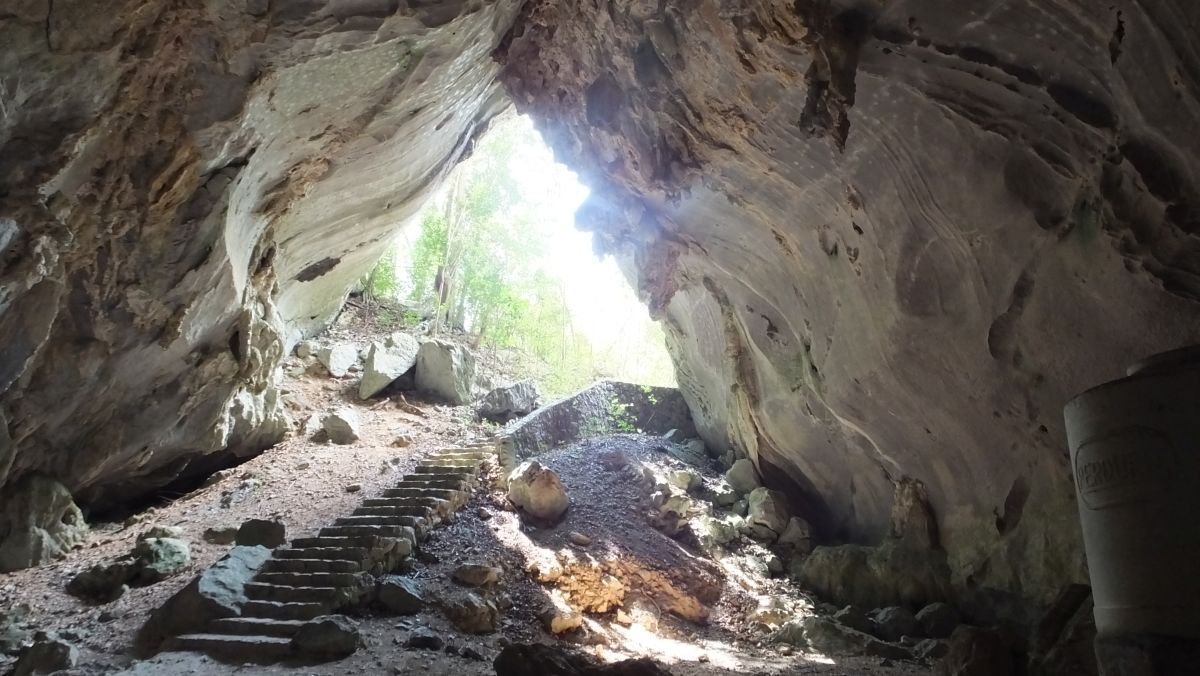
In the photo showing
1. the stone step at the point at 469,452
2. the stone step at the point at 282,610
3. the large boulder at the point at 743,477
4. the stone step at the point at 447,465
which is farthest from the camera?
the large boulder at the point at 743,477

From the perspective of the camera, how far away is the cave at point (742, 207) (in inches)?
213

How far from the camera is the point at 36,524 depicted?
9.05m

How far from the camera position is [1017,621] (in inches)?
293

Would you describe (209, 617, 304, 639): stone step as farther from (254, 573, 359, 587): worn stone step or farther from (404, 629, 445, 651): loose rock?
(404, 629, 445, 651): loose rock

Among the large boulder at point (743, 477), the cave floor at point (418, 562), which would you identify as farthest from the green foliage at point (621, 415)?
the large boulder at point (743, 477)

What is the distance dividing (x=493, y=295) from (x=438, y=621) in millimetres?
16041

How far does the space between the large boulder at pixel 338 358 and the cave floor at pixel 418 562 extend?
1.95 m

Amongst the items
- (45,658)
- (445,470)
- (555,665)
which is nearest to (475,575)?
(445,470)

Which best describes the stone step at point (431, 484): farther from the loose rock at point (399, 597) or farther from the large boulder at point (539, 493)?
the loose rock at point (399, 597)

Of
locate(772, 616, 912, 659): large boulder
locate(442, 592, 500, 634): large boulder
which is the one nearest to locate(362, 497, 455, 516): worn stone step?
locate(442, 592, 500, 634): large boulder

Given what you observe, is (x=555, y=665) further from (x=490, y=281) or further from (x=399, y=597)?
(x=490, y=281)

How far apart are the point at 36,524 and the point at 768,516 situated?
10.4m

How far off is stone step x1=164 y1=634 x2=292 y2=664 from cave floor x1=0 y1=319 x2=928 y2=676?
0.42ft

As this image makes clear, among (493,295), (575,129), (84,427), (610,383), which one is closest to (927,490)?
(575,129)
